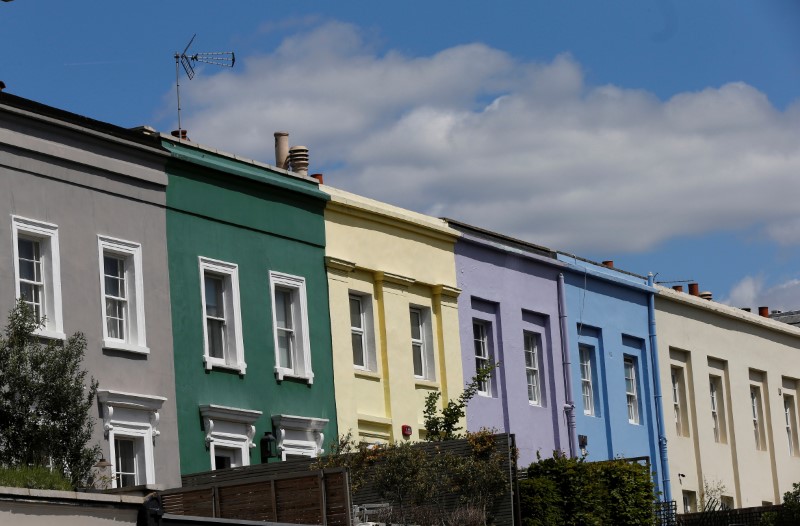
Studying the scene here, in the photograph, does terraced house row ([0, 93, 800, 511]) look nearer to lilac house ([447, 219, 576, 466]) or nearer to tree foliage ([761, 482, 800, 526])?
lilac house ([447, 219, 576, 466])

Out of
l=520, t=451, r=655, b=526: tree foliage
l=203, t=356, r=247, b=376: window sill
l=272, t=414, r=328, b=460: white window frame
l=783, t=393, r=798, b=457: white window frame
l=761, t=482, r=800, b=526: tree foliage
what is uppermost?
l=203, t=356, r=247, b=376: window sill

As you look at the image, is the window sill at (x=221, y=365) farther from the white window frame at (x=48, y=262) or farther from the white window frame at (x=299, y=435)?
the white window frame at (x=48, y=262)

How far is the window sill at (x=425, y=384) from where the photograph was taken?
105 feet

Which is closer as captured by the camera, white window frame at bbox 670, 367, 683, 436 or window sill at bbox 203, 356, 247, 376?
window sill at bbox 203, 356, 247, 376

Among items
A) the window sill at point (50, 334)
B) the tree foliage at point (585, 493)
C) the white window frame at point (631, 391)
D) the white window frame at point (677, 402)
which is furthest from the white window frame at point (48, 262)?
the white window frame at point (677, 402)

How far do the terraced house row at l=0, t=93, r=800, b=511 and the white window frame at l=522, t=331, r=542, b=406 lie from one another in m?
0.06

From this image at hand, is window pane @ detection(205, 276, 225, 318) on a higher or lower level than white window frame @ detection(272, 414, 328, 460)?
higher

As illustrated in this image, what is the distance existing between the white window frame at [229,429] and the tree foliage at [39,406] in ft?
13.7

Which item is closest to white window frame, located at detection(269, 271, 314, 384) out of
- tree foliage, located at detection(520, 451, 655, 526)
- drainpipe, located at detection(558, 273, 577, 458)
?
tree foliage, located at detection(520, 451, 655, 526)

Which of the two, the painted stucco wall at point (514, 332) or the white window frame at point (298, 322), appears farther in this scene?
the painted stucco wall at point (514, 332)

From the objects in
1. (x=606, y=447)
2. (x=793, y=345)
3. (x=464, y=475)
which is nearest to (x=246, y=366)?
(x=464, y=475)

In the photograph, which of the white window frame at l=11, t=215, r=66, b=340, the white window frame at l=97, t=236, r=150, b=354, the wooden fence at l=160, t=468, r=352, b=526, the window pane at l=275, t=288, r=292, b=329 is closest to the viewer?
the wooden fence at l=160, t=468, r=352, b=526

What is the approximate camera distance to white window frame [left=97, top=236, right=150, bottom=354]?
25.8 m

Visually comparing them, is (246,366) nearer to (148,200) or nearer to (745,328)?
(148,200)
